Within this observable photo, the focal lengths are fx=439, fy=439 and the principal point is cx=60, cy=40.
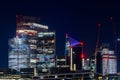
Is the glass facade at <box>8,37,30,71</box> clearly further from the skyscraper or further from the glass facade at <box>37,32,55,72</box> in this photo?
the glass facade at <box>37,32,55,72</box>

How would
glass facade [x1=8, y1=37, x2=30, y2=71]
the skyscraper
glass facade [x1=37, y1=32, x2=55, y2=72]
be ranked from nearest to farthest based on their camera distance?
glass facade [x1=8, y1=37, x2=30, y2=71], glass facade [x1=37, y1=32, x2=55, y2=72], the skyscraper

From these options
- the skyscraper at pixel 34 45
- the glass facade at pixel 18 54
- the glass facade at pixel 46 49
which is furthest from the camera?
the skyscraper at pixel 34 45

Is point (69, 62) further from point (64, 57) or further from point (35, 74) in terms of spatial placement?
point (35, 74)

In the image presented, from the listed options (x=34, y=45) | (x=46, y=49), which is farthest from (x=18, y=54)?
(x=46, y=49)

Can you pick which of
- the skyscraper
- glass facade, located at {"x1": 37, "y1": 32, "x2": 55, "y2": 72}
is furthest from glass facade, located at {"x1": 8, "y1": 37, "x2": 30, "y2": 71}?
glass facade, located at {"x1": 37, "y1": 32, "x2": 55, "y2": 72}

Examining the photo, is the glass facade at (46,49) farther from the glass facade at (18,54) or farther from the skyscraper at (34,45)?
the glass facade at (18,54)

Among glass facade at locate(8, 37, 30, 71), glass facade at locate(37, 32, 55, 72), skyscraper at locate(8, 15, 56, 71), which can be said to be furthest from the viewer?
skyscraper at locate(8, 15, 56, 71)

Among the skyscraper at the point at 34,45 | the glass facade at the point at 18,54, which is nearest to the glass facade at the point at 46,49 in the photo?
the skyscraper at the point at 34,45

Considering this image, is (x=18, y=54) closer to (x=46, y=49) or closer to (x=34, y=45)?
(x=34, y=45)

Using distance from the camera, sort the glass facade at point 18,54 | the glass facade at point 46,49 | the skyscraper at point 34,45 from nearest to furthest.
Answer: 1. the glass facade at point 18,54
2. the glass facade at point 46,49
3. the skyscraper at point 34,45

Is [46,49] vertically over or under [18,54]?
over

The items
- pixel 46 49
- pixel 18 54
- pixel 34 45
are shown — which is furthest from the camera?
pixel 34 45

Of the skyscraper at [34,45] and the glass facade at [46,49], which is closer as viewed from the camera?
the glass facade at [46,49]

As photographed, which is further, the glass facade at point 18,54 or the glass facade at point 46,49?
the glass facade at point 46,49
